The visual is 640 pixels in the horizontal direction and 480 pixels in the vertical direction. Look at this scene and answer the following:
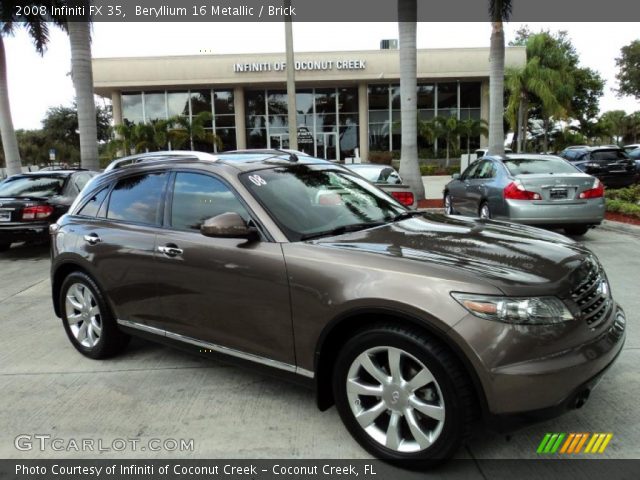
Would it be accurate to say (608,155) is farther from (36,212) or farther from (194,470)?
(194,470)

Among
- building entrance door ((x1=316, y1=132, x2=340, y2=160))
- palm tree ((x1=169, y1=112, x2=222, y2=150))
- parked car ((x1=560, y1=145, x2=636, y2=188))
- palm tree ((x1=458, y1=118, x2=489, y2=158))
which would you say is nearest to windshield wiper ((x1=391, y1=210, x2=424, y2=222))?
parked car ((x1=560, y1=145, x2=636, y2=188))

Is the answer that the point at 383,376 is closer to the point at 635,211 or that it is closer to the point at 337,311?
the point at 337,311

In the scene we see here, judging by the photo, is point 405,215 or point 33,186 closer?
point 405,215

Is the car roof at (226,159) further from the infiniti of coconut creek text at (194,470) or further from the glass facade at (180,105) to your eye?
the glass facade at (180,105)

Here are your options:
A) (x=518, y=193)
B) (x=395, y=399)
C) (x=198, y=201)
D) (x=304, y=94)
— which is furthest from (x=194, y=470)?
(x=304, y=94)

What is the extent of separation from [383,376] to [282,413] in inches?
39.4

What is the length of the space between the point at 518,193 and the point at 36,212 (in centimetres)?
816

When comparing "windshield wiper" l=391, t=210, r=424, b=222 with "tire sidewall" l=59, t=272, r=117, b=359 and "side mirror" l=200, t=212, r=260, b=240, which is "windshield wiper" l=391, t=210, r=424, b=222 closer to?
"side mirror" l=200, t=212, r=260, b=240

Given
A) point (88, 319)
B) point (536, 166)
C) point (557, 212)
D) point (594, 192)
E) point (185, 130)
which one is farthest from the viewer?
point (185, 130)

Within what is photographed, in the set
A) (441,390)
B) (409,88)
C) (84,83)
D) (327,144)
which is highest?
(84,83)

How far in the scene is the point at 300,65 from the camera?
30984 millimetres

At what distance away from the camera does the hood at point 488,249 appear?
2.64 meters

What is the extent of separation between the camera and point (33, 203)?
30.5 feet

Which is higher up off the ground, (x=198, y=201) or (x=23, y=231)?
(x=198, y=201)
